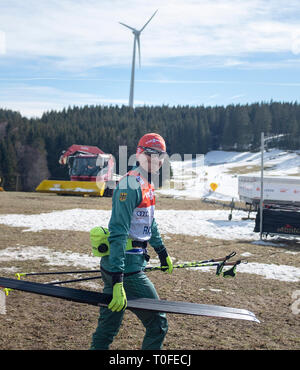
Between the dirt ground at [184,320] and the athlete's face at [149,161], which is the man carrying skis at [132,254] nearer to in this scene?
the athlete's face at [149,161]

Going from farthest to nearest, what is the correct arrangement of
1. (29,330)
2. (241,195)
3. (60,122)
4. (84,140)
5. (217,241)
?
(60,122) < (84,140) < (241,195) < (217,241) < (29,330)

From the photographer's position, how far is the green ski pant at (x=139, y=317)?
141 inches

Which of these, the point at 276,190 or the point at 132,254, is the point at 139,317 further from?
the point at 276,190

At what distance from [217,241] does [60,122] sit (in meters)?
87.2

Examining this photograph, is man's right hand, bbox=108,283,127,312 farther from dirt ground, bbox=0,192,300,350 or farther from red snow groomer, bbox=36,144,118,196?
red snow groomer, bbox=36,144,118,196

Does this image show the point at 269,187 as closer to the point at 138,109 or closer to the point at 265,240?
the point at 265,240

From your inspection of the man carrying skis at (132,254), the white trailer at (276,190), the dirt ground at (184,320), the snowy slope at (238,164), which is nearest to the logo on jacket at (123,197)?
the man carrying skis at (132,254)

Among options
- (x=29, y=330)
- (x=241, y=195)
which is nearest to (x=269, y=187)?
(x=241, y=195)

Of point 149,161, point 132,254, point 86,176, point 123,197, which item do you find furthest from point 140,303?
point 86,176

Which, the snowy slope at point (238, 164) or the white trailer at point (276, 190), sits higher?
the snowy slope at point (238, 164)

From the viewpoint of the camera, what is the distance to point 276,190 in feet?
80.1

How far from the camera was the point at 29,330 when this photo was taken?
5102 millimetres

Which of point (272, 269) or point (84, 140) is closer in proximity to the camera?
point (272, 269)

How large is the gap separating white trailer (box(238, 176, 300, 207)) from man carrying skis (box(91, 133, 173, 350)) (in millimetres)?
20855
